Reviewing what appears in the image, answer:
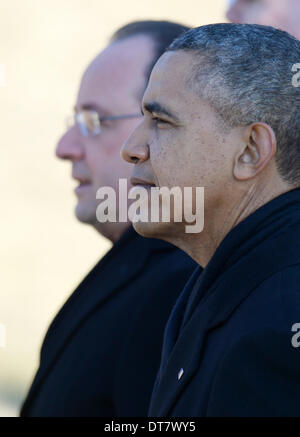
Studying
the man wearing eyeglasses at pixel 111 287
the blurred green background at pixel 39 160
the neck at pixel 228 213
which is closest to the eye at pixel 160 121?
the neck at pixel 228 213

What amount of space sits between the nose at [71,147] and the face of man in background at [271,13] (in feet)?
2.17

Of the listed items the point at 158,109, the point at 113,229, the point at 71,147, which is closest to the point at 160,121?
the point at 158,109

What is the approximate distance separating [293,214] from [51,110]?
255 inches

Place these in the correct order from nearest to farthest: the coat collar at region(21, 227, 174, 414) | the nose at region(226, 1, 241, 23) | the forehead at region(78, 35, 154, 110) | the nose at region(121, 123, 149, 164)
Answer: the nose at region(121, 123, 149, 164) < the coat collar at region(21, 227, 174, 414) < the forehead at region(78, 35, 154, 110) < the nose at region(226, 1, 241, 23)

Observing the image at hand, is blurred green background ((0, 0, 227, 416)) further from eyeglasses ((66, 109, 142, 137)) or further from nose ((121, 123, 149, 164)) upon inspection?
nose ((121, 123, 149, 164))

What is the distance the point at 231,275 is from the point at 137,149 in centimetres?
40

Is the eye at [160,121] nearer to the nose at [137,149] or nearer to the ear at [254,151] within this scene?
the nose at [137,149]

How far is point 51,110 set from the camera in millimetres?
8633

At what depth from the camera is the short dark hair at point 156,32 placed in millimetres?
3650

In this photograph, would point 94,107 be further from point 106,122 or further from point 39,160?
point 39,160

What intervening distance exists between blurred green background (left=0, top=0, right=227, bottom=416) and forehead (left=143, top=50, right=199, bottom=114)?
4134 mm

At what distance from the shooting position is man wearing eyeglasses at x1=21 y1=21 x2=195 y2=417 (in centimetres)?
300

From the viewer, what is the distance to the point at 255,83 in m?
2.36

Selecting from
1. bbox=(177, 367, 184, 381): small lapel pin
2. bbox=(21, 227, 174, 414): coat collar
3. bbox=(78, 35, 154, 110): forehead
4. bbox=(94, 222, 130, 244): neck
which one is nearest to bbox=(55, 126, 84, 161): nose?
bbox=(78, 35, 154, 110): forehead
